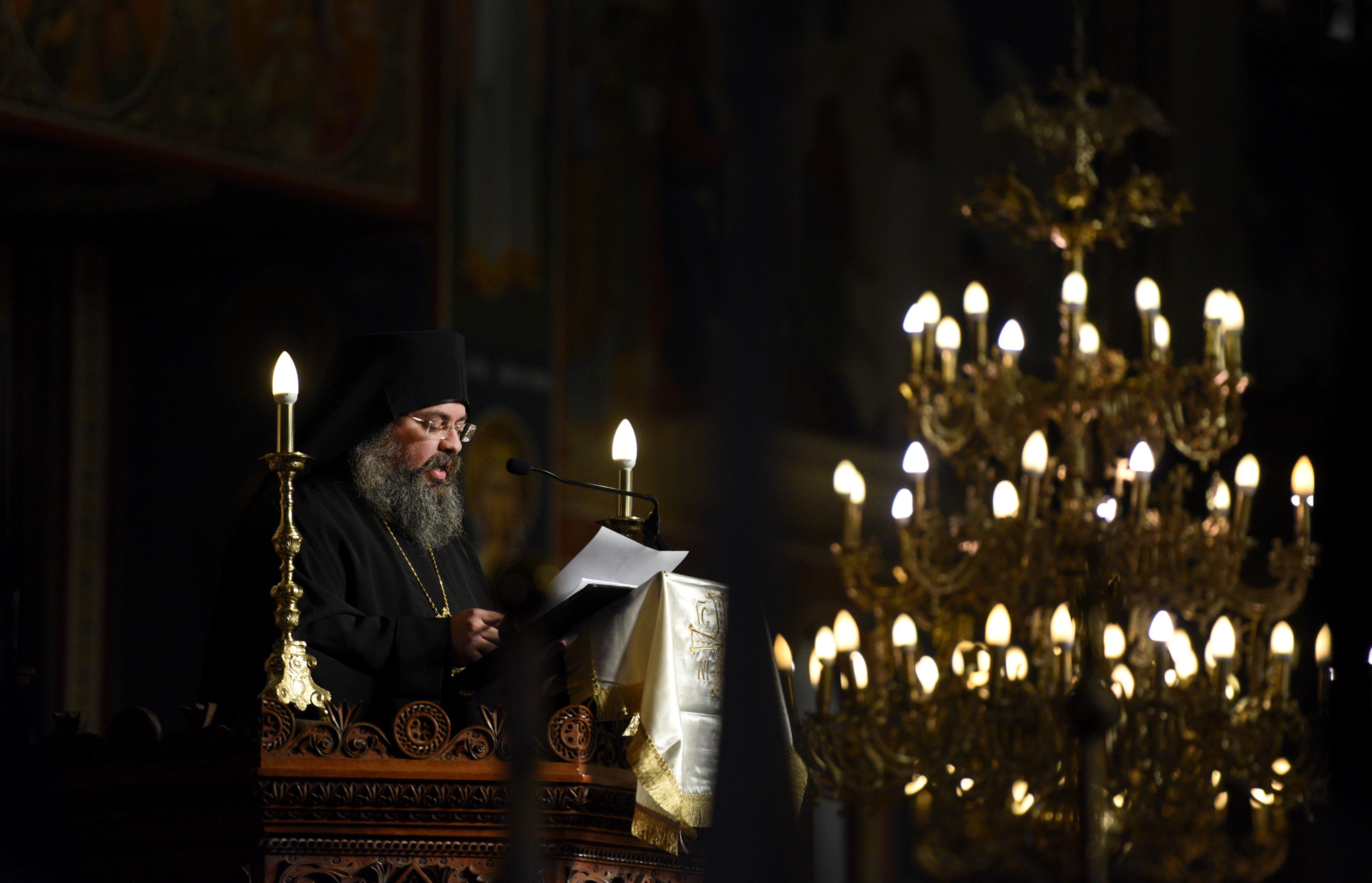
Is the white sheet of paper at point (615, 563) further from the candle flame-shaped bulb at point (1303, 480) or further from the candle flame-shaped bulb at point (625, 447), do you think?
the candle flame-shaped bulb at point (1303, 480)

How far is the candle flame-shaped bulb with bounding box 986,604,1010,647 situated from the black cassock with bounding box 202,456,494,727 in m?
1.98

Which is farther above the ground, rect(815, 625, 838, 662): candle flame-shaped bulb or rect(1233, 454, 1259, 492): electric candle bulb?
rect(1233, 454, 1259, 492): electric candle bulb

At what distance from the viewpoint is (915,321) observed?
6723 mm

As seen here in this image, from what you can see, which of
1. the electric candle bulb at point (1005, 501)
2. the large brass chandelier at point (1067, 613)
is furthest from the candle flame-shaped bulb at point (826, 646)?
the electric candle bulb at point (1005, 501)

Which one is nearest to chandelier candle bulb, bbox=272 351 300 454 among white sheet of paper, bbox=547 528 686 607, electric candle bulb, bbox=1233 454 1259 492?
white sheet of paper, bbox=547 528 686 607

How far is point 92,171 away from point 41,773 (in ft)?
17.5

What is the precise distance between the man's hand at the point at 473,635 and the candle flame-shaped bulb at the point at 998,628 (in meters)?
2.64

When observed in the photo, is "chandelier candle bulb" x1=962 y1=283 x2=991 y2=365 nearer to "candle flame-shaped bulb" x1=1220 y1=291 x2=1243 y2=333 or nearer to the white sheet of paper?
"candle flame-shaped bulb" x1=1220 y1=291 x2=1243 y2=333

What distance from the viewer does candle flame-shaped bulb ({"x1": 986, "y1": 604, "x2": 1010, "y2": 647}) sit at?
19.4 feet

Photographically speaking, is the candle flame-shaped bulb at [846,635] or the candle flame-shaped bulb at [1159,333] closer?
the candle flame-shaped bulb at [846,635]

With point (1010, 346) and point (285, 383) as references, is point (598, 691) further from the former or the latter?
point (1010, 346)

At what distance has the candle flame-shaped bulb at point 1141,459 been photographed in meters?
6.20

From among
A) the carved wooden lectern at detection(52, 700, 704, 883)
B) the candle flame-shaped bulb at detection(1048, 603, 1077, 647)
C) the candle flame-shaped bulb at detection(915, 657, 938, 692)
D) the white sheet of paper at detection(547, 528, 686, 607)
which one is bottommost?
the carved wooden lectern at detection(52, 700, 704, 883)

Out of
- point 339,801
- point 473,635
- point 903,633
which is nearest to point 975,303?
point 903,633
